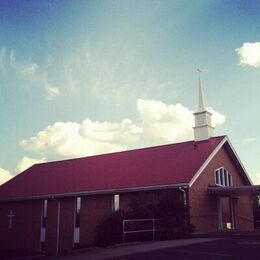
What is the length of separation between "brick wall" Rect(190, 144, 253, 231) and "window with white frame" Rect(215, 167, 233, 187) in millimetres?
348

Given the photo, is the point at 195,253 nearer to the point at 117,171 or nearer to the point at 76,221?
the point at 117,171

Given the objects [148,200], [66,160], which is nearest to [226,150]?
[148,200]

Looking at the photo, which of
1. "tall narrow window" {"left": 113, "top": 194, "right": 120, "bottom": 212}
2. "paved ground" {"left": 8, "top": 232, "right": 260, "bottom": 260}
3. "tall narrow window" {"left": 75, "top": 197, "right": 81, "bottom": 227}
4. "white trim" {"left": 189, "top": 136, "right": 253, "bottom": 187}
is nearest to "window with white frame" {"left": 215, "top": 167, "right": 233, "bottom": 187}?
"white trim" {"left": 189, "top": 136, "right": 253, "bottom": 187}

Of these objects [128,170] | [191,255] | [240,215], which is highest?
[128,170]

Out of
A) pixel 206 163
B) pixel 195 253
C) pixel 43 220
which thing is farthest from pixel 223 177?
pixel 195 253

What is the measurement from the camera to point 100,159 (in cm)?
3441

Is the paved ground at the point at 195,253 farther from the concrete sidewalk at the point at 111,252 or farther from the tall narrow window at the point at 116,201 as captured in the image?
the tall narrow window at the point at 116,201

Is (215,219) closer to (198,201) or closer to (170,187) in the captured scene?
(198,201)

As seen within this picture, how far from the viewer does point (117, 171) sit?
29859 mm

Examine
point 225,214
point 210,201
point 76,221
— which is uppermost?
point 210,201

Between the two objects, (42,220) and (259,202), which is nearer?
(42,220)

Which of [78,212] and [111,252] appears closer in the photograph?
[111,252]

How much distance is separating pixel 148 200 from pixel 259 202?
66.1ft

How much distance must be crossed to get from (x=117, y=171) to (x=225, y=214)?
8.20 metres
